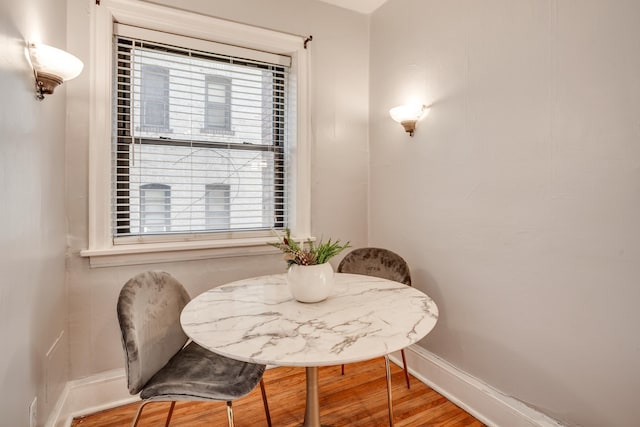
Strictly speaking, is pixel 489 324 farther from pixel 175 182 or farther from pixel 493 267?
pixel 175 182

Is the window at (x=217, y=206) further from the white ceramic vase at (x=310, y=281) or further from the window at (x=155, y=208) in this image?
the white ceramic vase at (x=310, y=281)

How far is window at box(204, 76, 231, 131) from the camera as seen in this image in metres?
2.29

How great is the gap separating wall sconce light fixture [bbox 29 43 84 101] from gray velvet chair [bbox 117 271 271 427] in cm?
90

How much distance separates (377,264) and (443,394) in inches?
34.4

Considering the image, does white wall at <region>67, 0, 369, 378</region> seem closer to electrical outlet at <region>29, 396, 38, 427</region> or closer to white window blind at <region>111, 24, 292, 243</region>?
white window blind at <region>111, 24, 292, 243</region>

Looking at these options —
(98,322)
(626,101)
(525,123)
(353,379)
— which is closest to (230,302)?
(98,322)

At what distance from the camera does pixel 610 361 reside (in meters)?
1.33

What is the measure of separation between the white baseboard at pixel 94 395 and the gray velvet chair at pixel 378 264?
153 cm

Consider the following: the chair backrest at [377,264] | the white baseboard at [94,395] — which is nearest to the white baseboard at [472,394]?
the chair backrest at [377,264]

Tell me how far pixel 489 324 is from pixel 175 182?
2.08 meters

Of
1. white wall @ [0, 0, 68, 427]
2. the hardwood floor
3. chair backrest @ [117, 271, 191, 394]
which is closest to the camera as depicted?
white wall @ [0, 0, 68, 427]

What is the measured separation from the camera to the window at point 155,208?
83.7 inches

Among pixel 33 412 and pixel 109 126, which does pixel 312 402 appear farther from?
pixel 109 126

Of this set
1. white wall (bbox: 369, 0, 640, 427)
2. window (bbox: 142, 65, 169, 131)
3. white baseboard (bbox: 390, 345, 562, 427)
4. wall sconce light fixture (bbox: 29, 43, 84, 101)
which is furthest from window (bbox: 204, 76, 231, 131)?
white baseboard (bbox: 390, 345, 562, 427)
